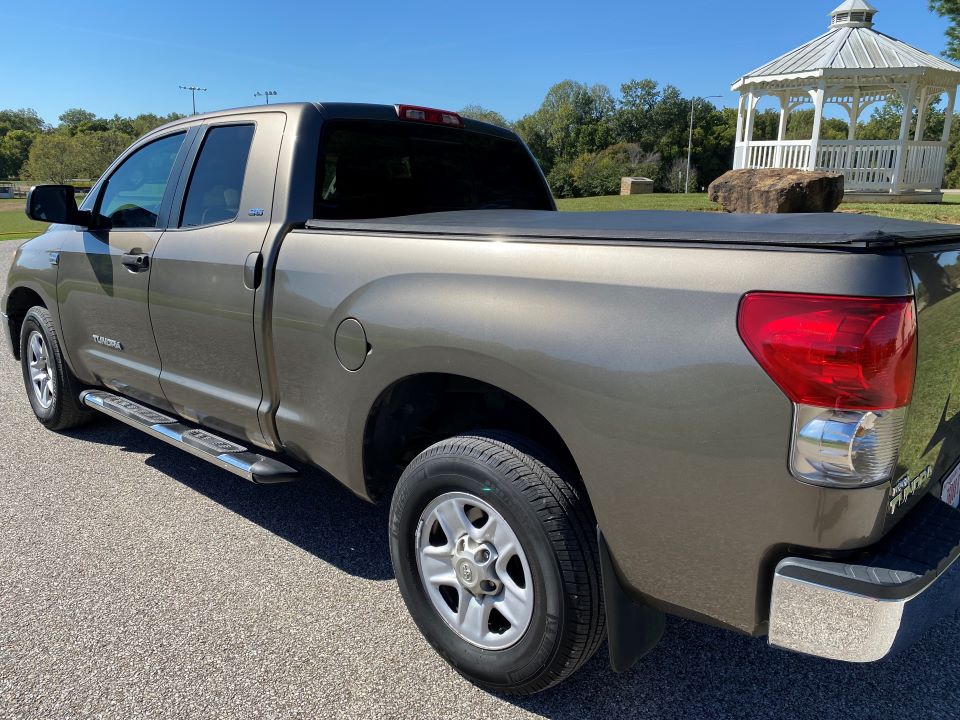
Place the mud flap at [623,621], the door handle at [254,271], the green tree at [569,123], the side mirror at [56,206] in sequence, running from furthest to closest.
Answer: the green tree at [569,123] → the side mirror at [56,206] → the door handle at [254,271] → the mud flap at [623,621]

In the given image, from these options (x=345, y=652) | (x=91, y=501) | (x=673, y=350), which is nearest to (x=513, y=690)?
(x=345, y=652)

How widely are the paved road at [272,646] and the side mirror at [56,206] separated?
1580 millimetres

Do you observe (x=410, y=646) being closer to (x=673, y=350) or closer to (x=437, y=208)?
(x=673, y=350)

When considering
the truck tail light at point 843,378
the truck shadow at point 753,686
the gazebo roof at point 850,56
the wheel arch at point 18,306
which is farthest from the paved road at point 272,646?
the gazebo roof at point 850,56

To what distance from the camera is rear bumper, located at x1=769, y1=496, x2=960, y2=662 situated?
1.70m

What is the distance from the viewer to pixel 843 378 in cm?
168

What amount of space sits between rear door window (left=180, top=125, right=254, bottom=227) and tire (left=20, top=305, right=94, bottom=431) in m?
1.77

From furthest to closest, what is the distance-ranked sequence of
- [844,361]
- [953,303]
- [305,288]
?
[305,288]
[953,303]
[844,361]

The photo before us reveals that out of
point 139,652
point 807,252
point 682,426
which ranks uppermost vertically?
point 807,252

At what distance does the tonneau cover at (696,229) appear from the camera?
69.4 inches

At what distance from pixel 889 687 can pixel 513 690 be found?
1.27 m

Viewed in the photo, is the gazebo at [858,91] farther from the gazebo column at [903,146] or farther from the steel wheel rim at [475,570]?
the steel wheel rim at [475,570]

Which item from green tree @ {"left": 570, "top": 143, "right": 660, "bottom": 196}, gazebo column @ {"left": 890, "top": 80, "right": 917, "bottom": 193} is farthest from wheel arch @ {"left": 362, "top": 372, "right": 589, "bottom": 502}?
green tree @ {"left": 570, "top": 143, "right": 660, "bottom": 196}

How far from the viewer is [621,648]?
2.16m
